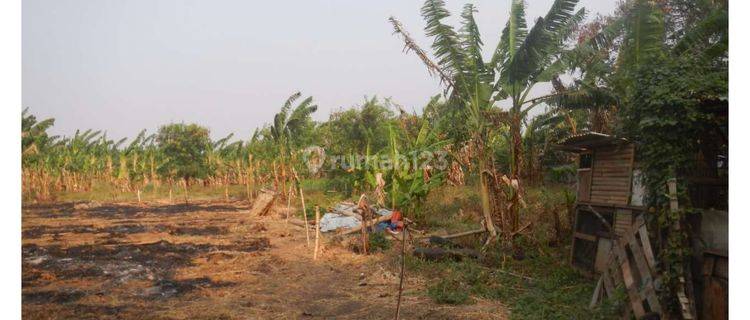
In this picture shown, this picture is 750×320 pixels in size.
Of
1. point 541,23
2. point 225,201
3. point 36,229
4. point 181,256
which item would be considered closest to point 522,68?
point 541,23

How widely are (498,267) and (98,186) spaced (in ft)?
73.9

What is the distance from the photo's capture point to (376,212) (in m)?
10.5

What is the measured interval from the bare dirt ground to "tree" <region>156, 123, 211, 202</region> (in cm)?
1249

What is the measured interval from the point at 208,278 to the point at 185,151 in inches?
734

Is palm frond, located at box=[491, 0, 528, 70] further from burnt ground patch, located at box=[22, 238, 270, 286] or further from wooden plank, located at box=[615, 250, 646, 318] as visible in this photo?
burnt ground patch, located at box=[22, 238, 270, 286]

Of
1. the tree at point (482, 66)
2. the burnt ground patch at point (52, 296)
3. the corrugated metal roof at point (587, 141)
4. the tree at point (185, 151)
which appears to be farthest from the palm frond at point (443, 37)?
the tree at point (185, 151)

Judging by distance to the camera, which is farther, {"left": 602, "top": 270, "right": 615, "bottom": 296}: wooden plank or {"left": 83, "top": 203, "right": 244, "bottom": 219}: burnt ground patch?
{"left": 83, "top": 203, "right": 244, "bottom": 219}: burnt ground patch

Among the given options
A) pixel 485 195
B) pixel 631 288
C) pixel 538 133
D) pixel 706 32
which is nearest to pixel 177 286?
pixel 485 195

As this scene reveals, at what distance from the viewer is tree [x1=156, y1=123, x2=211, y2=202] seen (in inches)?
949

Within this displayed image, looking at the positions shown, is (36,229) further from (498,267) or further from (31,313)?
(498,267)

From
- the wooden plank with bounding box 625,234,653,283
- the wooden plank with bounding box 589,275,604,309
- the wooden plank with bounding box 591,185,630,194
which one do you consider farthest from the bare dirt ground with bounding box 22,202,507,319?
the wooden plank with bounding box 591,185,630,194

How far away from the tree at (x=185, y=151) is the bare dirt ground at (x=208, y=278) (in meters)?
12.5

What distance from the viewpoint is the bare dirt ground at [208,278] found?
17.5ft

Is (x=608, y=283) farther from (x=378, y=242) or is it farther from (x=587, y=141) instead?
(x=378, y=242)
